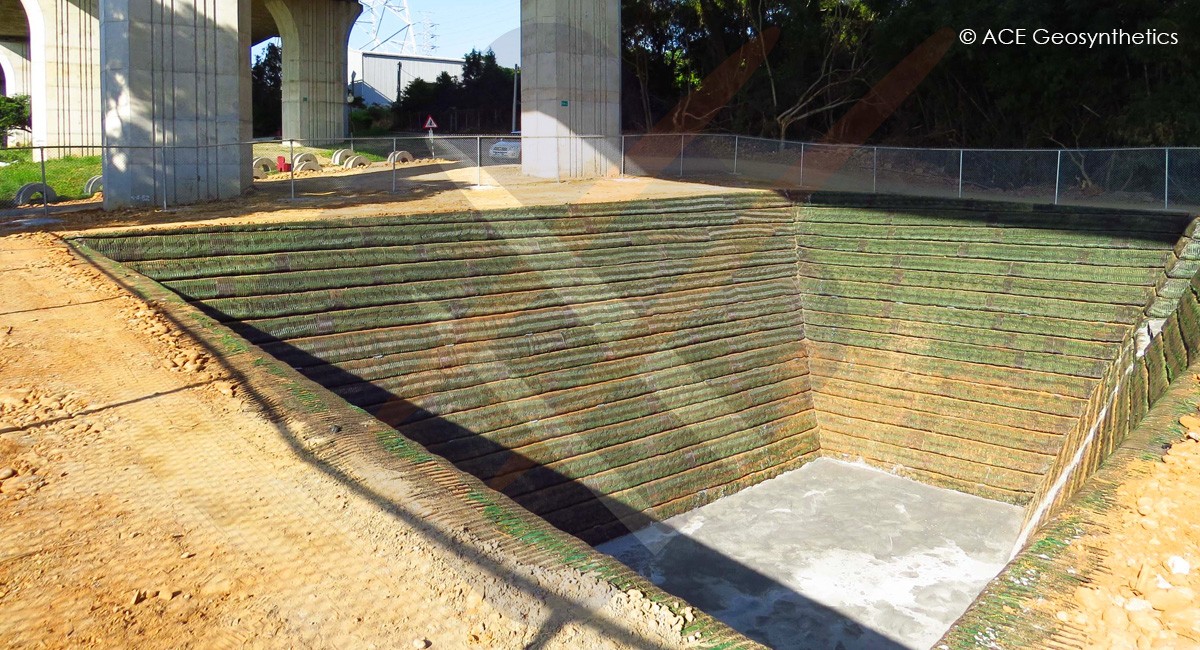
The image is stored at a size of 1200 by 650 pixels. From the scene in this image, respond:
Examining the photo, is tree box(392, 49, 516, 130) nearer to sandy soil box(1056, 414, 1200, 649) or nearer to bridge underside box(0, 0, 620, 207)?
bridge underside box(0, 0, 620, 207)

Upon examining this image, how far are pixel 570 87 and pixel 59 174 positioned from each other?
16.4 metres

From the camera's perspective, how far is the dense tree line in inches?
963

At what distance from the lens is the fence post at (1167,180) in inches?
677

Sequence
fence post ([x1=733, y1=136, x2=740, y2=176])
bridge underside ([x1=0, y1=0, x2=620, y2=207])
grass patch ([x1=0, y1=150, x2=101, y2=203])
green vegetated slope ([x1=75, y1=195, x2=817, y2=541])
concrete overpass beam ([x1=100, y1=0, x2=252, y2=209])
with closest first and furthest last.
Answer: green vegetated slope ([x1=75, y1=195, x2=817, y2=541]), concrete overpass beam ([x1=100, y1=0, x2=252, y2=209]), bridge underside ([x1=0, y1=0, x2=620, y2=207]), fence post ([x1=733, y1=136, x2=740, y2=176]), grass patch ([x1=0, y1=150, x2=101, y2=203])

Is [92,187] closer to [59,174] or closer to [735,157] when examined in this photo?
[59,174]

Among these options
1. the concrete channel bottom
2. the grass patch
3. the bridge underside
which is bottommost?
the concrete channel bottom

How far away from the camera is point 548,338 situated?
14.2m

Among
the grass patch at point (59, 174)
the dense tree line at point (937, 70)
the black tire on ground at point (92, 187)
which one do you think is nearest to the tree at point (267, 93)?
the grass patch at point (59, 174)

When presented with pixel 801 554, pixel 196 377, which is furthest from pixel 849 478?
pixel 196 377

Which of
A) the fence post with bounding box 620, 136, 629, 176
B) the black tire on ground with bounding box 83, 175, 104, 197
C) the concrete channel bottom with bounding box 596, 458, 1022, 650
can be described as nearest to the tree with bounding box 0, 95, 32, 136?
the black tire on ground with bounding box 83, 175, 104, 197

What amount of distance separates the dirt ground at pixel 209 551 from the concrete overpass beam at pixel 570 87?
1674cm

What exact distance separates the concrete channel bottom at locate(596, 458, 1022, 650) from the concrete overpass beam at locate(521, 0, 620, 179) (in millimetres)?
11887

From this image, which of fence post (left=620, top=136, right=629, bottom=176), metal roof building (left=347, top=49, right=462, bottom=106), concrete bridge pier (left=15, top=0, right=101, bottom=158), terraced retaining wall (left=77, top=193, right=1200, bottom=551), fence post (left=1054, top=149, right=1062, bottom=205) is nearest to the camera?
terraced retaining wall (left=77, top=193, right=1200, bottom=551)

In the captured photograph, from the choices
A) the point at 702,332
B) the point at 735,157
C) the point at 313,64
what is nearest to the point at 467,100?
the point at 313,64
